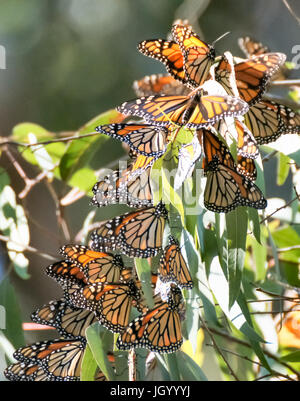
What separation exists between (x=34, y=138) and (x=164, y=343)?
87 centimetres

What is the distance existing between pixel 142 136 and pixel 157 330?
0.33 metres

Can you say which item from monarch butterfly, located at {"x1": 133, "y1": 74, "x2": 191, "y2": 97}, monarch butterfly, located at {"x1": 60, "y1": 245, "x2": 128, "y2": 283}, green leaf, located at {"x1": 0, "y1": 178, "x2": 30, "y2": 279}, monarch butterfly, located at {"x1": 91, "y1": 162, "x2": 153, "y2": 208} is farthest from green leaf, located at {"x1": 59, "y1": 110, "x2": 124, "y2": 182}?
monarch butterfly, located at {"x1": 91, "y1": 162, "x2": 153, "y2": 208}

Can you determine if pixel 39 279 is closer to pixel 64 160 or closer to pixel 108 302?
pixel 64 160

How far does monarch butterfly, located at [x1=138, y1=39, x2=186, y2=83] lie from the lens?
40.2 inches

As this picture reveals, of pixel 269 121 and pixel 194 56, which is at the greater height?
pixel 194 56

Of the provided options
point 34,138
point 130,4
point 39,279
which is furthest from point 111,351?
point 130,4

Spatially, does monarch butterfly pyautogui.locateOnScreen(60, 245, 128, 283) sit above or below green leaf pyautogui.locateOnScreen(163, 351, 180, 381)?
above

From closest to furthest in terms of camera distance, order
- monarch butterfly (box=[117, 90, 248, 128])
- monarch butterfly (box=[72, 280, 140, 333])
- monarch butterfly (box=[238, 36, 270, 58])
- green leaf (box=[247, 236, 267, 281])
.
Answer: monarch butterfly (box=[117, 90, 248, 128])
monarch butterfly (box=[72, 280, 140, 333])
green leaf (box=[247, 236, 267, 281])
monarch butterfly (box=[238, 36, 270, 58])

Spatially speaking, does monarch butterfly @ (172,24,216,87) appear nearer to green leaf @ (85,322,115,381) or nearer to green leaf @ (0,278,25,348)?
green leaf @ (85,322,115,381)

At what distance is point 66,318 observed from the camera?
122 cm

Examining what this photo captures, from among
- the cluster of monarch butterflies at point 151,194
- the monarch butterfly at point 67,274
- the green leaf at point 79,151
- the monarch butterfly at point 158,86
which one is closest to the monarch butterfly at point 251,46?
the monarch butterfly at point 158,86

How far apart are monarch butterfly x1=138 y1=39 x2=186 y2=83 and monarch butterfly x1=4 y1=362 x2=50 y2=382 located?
614 mm

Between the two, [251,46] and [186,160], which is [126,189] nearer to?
[186,160]

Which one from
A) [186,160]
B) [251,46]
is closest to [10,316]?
[186,160]
